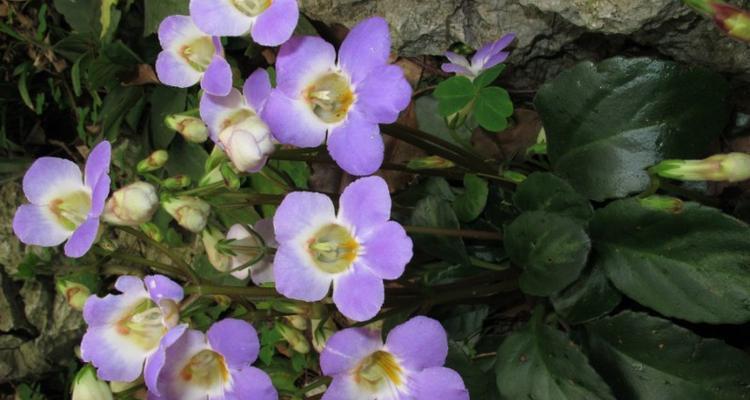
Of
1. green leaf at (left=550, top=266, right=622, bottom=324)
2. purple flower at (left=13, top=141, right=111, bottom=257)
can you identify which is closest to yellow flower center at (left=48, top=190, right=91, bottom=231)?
purple flower at (left=13, top=141, right=111, bottom=257)

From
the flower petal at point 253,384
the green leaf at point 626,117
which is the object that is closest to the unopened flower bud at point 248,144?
the flower petal at point 253,384

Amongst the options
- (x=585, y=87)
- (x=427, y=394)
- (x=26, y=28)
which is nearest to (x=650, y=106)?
(x=585, y=87)

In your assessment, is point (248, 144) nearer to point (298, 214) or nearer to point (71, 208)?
point (298, 214)

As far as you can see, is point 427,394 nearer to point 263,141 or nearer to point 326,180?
point 263,141

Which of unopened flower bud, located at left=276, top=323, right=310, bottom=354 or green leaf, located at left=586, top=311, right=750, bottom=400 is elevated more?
green leaf, located at left=586, top=311, right=750, bottom=400

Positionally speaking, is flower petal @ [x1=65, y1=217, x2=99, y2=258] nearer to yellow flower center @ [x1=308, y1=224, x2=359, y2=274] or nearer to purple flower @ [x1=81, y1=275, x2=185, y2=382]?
purple flower @ [x1=81, y1=275, x2=185, y2=382]

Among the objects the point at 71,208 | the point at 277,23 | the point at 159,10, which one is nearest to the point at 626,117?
the point at 277,23

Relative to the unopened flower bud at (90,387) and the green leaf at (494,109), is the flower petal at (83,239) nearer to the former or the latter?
the unopened flower bud at (90,387)
